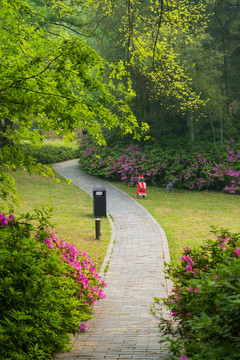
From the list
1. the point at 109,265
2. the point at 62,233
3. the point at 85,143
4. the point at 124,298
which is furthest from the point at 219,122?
the point at 124,298

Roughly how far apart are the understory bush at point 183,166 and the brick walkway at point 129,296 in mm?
7346

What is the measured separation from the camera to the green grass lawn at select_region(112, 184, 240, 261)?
1291 cm

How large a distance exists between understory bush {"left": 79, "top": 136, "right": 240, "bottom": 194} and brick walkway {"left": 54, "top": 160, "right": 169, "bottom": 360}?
7.35m

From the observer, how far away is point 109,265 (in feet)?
32.8

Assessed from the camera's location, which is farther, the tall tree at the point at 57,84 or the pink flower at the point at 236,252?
the tall tree at the point at 57,84

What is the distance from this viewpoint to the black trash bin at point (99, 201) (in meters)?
15.5

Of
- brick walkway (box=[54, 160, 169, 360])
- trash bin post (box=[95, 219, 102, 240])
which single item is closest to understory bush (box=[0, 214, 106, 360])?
brick walkway (box=[54, 160, 169, 360])

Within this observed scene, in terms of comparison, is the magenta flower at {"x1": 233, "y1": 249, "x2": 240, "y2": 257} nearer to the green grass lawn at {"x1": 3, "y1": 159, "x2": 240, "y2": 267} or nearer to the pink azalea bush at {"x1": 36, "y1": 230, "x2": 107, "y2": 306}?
the pink azalea bush at {"x1": 36, "y1": 230, "x2": 107, "y2": 306}

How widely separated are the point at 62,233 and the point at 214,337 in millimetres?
10505

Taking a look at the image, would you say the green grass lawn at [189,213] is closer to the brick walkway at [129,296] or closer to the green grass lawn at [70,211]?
the brick walkway at [129,296]

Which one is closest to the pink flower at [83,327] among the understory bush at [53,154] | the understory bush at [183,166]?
the understory bush at [183,166]

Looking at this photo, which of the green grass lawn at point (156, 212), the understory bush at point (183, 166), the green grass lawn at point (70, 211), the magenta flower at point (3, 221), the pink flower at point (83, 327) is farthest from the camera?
the understory bush at point (183, 166)

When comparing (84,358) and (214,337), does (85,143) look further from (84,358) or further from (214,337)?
(214,337)

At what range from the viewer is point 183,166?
23.3m
